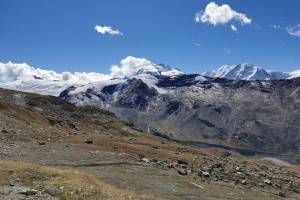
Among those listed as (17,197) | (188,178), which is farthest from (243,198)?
(17,197)

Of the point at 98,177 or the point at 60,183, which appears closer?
the point at 60,183

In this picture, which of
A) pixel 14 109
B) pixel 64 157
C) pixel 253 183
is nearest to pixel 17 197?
pixel 64 157

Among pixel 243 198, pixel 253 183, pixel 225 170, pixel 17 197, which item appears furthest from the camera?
pixel 225 170

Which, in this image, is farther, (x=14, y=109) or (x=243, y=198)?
(x=14, y=109)

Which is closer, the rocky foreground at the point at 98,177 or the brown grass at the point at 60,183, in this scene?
the brown grass at the point at 60,183

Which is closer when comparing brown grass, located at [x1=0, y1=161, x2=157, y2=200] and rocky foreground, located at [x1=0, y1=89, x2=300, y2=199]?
brown grass, located at [x1=0, y1=161, x2=157, y2=200]

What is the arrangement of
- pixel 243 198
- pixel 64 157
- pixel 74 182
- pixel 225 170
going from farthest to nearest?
pixel 225 170, pixel 64 157, pixel 243 198, pixel 74 182

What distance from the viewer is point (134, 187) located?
41.1 metres

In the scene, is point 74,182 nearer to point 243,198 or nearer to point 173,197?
point 173,197

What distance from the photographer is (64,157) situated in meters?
52.4

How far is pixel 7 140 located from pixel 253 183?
32180mm

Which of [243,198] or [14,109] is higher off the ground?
[14,109]

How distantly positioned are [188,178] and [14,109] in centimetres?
5918

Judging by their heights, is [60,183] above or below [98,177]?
above
